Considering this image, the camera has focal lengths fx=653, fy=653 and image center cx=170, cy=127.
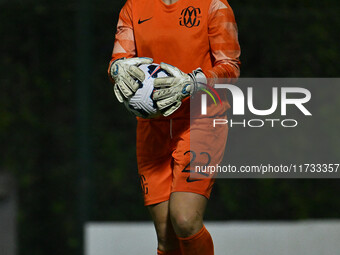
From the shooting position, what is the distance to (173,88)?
9.06 feet

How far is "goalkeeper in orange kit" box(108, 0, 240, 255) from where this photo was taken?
2809 mm

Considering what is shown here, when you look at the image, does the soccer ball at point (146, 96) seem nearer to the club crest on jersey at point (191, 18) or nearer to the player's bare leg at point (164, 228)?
the club crest on jersey at point (191, 18)

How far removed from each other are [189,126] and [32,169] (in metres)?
2.17

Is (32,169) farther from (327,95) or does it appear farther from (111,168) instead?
(327,95)

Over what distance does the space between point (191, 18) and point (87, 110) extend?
1.96m

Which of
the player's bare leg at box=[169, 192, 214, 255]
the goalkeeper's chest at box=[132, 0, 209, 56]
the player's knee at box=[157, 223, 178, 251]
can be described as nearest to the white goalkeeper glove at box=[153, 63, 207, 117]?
the goalkeeper's chest at box=[132, 0, 209, 56]

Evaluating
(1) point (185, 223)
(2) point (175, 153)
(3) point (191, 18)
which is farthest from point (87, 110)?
(1) point (185, 223)

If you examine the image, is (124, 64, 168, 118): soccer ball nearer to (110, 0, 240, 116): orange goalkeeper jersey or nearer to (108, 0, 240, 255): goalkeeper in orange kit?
(108, 0, 240, 255): goalkeeper in orange kit

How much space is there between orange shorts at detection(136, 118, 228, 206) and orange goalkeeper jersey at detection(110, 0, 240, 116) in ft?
0.34

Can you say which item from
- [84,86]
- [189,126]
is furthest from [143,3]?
[84,86]

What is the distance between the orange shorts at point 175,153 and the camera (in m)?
2.90

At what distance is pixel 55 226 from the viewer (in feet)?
15.7

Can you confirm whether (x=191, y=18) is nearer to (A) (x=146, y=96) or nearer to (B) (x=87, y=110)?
(A) (x=146, y=96)

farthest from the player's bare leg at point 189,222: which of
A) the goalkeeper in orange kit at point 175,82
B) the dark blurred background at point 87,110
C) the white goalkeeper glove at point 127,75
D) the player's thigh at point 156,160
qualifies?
the dark blurred background at point 87,110
